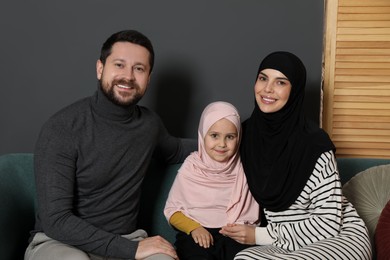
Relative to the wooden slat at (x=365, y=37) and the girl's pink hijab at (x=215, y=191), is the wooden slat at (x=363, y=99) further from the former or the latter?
the girl's pink hijab at (x=215, y=191)

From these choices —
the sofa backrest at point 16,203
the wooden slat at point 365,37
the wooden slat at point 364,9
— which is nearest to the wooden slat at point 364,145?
the wooden slat at point 365,37

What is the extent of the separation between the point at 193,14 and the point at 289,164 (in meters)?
0.84

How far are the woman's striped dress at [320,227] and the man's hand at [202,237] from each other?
0.13 m

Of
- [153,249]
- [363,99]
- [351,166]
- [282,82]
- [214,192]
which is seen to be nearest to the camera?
[153,249]

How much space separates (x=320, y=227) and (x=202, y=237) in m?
0.41

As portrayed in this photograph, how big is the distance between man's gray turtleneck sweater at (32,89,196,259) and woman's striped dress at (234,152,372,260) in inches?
17.9

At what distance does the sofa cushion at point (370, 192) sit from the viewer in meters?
2.17

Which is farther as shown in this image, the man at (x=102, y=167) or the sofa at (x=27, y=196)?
the sofa at (x=27, y=196)

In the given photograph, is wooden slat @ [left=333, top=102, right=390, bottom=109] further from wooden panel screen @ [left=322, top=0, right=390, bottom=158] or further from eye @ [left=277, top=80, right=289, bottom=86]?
eye @ [left=277, top=80, right=289, bottom=86]

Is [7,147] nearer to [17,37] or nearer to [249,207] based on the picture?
[17,37]

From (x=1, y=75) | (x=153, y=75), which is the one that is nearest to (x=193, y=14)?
(x=153, y=75)

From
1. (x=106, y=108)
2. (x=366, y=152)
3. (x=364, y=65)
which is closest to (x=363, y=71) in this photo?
(x=364, y=65)

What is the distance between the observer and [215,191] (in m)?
2.13

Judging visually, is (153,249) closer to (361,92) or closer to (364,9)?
(361,92)
